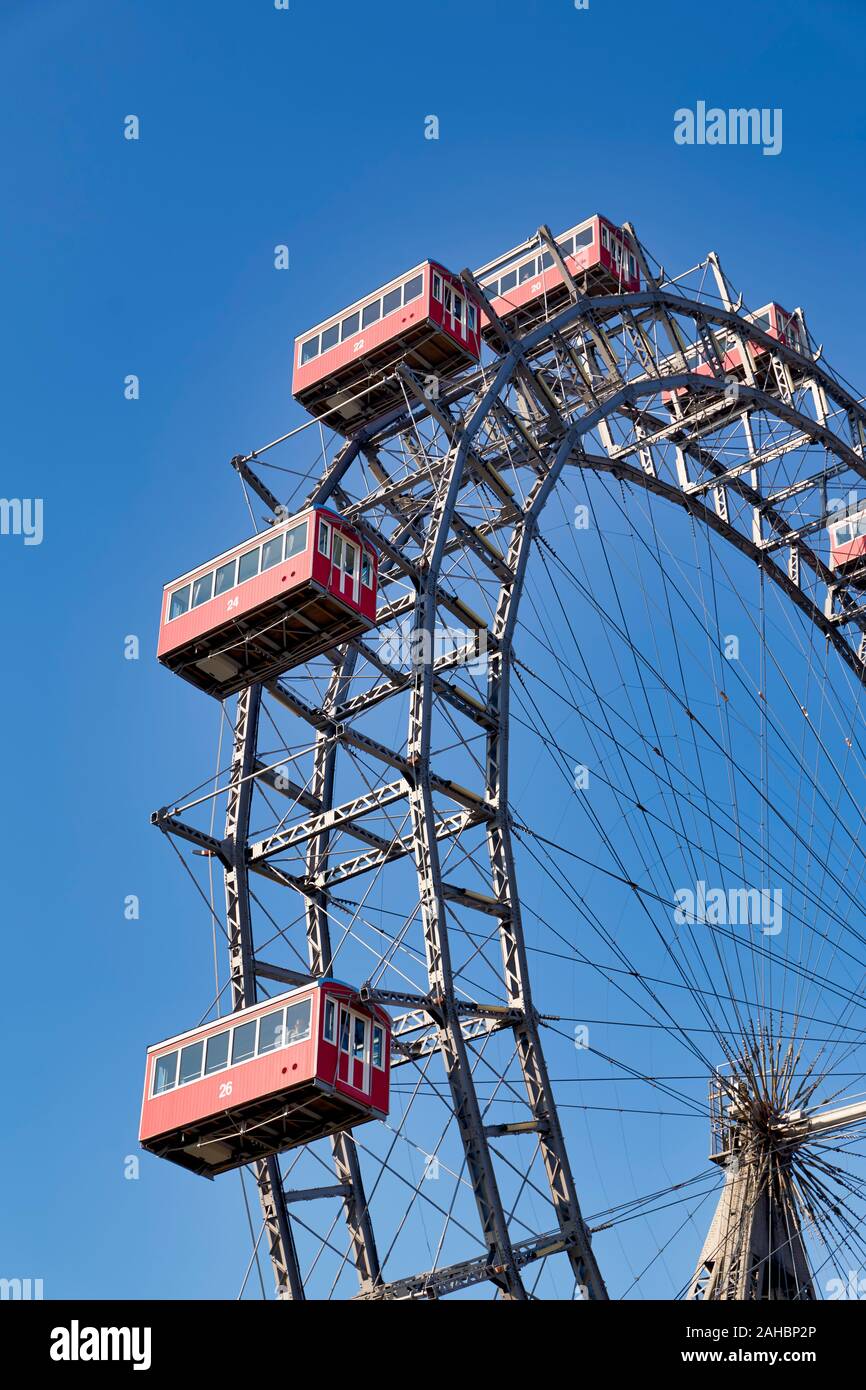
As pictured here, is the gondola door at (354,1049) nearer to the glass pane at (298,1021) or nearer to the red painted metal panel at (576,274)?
the glass pane at (298,1021)

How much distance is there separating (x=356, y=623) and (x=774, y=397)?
21849 mm

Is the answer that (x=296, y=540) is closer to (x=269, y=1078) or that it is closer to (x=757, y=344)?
(x=269, y=1078)

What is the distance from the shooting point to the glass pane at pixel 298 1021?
3441cm

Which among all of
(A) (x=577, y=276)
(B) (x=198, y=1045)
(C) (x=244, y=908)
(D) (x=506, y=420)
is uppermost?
(A) (x=577, y=276)

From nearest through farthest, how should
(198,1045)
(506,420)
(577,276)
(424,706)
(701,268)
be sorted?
(198,1045) → (424,706) → (506,420) → (577,276) → (701,268)

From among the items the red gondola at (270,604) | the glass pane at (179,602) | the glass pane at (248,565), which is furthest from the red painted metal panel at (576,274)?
the glass pane at (179,602)

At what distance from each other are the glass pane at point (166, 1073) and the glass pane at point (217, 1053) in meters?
0.86

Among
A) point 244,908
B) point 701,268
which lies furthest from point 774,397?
point 244,908

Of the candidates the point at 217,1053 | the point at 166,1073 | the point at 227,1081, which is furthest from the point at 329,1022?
the point at 166,1073

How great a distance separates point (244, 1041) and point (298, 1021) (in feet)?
4.27

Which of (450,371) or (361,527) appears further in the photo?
(450,371)

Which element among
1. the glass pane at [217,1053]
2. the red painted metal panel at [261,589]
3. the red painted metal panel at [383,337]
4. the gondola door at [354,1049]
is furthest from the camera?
the red painted metal panel at [383,337]
